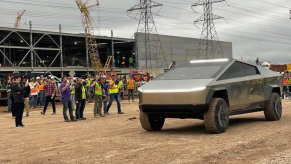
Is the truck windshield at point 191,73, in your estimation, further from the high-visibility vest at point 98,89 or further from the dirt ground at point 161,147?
the high-visibility vest at point 98,89

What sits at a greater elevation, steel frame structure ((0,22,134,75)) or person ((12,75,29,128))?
steel frame structure ((0,22,134,75))

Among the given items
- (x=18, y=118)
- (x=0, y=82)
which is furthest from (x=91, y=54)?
(x=18, y=118)

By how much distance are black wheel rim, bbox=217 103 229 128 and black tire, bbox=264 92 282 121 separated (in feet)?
7.31

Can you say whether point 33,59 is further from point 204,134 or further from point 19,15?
point 204,134

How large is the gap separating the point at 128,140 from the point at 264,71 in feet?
16.0

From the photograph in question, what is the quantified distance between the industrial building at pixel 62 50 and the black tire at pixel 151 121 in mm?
35330

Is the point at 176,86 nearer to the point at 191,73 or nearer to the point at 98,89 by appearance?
the point at 191,73

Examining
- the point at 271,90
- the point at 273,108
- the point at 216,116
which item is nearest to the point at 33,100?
the point at 271,90

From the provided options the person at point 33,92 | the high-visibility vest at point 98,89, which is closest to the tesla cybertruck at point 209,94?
the high-visibility vest at point 98,89

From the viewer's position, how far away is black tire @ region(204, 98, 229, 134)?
29.2 feet

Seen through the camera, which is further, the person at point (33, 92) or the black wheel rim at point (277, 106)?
the person at point (33, 92)

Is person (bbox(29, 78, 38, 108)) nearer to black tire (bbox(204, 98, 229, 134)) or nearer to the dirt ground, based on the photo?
the dirt ground

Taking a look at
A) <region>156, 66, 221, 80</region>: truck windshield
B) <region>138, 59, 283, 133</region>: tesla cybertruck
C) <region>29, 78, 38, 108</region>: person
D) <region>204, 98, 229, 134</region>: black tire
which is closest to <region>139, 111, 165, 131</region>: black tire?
<region>138, 59, 283, 133</region>: tesla cybertruck

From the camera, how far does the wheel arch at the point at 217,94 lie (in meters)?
8.96
